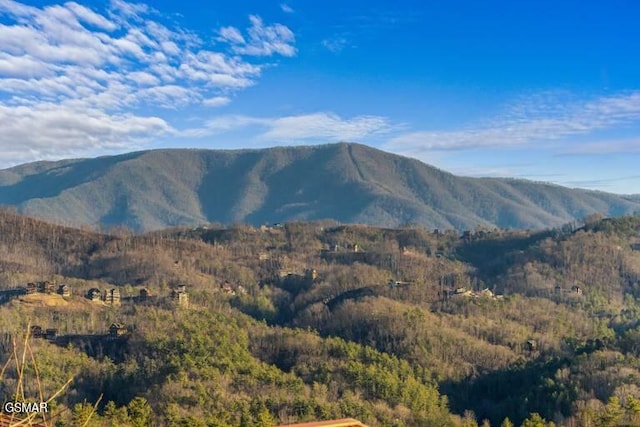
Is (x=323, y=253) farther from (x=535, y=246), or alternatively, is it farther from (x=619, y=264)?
(x=619, y=264)

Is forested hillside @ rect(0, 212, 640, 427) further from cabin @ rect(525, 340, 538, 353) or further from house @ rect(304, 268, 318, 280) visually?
house @ rect(304, 268, 318, 280)

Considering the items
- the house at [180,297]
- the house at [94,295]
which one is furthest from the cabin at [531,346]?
the house at [94,295]

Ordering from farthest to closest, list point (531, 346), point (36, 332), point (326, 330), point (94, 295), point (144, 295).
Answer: point (144, 295), point (94, 295), point (326, 330), point (531, 346), point (36, 332)

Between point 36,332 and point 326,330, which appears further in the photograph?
point 326,330

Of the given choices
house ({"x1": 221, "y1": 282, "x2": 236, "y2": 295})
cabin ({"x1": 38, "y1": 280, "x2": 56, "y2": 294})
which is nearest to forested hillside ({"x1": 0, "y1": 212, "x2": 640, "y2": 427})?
house ({"x1": 221, "y1": 282, "x2": 236, "y2": 295})

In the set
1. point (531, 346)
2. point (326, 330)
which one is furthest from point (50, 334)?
point (531, 346)

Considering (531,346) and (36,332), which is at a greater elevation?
(531,346)

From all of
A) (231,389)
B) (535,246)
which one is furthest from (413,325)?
(535,246)

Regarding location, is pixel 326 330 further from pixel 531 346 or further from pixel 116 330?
pixel 116 330
